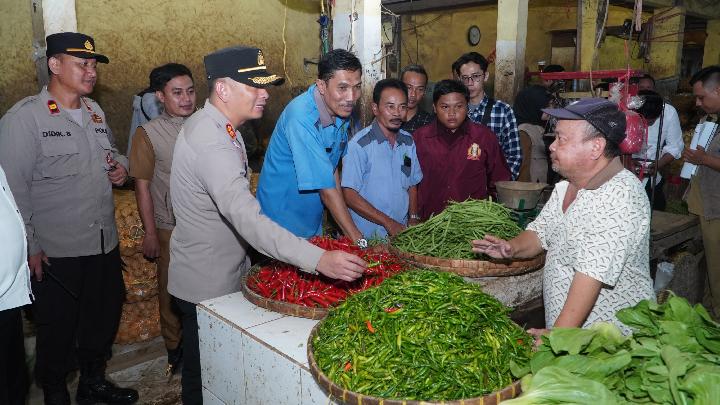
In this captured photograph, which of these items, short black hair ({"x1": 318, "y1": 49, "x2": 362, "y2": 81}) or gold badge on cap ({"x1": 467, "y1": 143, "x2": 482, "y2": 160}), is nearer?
short black hair ({"x1": 318, "y1": 49, "x2": 362, "y2": 81})

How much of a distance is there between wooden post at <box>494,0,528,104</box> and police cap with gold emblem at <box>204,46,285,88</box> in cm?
719

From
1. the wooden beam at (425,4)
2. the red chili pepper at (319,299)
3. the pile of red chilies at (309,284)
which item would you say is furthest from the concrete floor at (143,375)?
the wooden beam at (425,4)

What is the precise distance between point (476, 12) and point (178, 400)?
589 inches

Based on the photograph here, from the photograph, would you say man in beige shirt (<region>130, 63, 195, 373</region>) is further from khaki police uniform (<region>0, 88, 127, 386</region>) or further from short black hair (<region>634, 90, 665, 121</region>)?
short black hair (<region>634, 90, 665, 121</region>)

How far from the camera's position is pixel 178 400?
15.4ft

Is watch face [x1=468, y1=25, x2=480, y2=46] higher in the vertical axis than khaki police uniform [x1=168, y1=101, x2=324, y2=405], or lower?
higher

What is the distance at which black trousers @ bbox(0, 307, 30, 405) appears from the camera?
120 inches

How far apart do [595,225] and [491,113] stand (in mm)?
3395

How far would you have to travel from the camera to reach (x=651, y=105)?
5.41 meters

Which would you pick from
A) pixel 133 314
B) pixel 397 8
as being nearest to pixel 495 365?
pixel 133 314

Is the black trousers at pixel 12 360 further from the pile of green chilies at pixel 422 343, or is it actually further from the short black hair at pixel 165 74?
the short black hair at pixel 165 74

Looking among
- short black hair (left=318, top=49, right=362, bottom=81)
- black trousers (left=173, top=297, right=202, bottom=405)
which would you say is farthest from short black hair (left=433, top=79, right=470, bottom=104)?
black trousers (left=173, top=297, right=202, bottom=405)

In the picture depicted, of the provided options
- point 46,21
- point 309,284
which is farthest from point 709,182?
point 46,21

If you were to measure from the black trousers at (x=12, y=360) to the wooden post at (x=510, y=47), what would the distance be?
812cm
